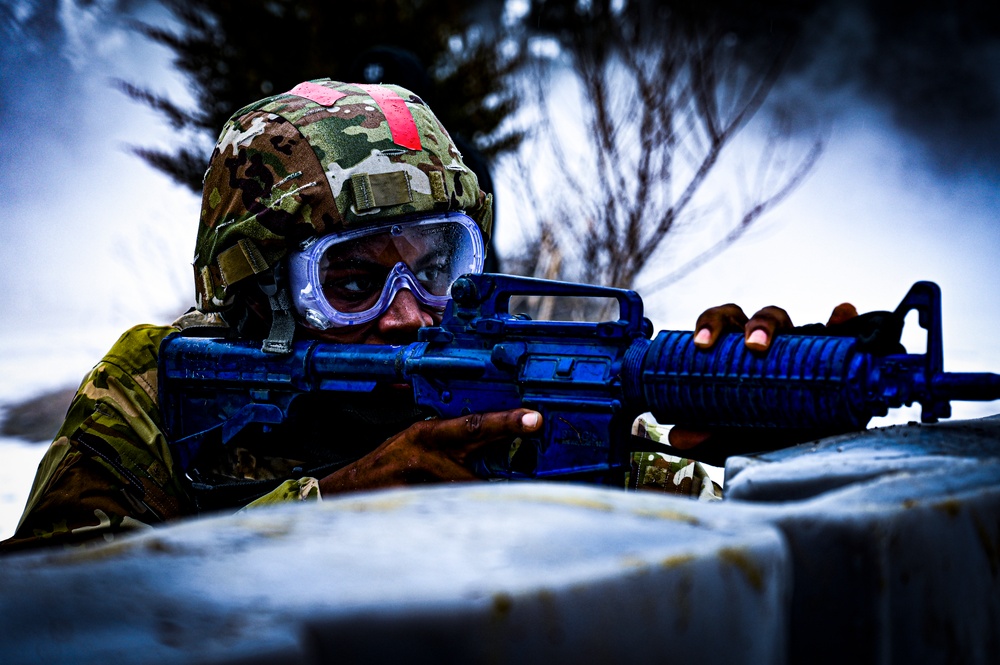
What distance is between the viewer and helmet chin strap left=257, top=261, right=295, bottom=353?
250 centimetres

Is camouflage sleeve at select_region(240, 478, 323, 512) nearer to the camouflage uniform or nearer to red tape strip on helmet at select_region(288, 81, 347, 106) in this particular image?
the camouflage uniform

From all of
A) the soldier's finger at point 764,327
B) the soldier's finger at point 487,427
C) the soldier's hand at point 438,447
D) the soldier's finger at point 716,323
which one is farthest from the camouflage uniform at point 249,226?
the soldier's finger at point 764,327

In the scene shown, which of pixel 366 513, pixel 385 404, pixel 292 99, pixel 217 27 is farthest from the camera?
pixel 217 27

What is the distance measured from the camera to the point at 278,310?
101 inches

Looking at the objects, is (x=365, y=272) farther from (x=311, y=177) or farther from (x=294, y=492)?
(x=294, y=492)

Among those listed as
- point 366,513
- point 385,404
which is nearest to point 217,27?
point 385,404

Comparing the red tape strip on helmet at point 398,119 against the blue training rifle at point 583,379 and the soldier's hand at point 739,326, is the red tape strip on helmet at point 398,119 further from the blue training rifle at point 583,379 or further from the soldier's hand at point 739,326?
the soldier's hand at point 739,326

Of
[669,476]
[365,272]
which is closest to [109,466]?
[365,272]

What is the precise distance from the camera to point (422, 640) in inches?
26.4

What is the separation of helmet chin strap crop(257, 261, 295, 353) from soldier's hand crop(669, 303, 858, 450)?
3.67 feet

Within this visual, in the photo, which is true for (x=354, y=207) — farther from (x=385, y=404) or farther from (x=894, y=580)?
(x=894, y=580)

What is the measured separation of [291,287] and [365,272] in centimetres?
21

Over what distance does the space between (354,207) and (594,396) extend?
0.95 meters

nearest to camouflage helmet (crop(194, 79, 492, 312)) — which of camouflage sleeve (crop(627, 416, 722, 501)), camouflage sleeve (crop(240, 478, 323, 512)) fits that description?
camouflage sleeve (crop(240, 478, 323, 512))
